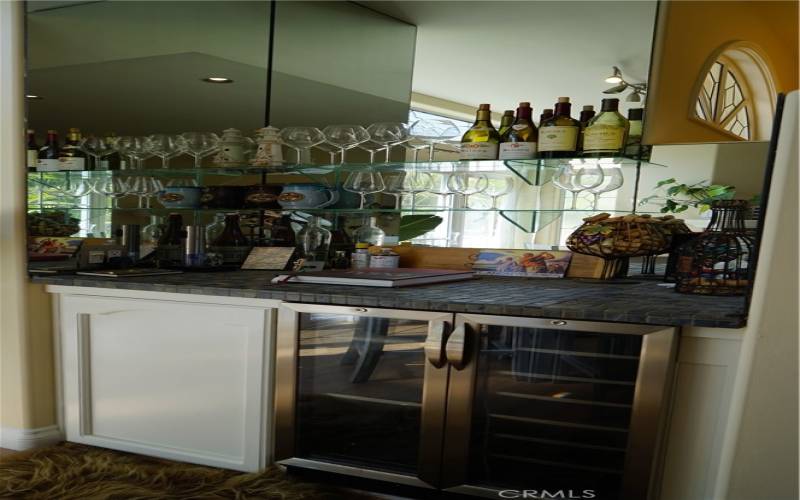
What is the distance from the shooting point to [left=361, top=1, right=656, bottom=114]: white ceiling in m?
2.09

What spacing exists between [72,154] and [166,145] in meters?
0.43

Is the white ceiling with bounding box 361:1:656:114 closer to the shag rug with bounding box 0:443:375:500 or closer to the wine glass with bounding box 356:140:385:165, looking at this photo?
the wine glass with bounding box 356:140:385:165

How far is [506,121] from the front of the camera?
2.13 meters

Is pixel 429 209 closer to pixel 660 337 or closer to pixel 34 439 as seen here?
pixel 660 337

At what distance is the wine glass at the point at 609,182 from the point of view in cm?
199

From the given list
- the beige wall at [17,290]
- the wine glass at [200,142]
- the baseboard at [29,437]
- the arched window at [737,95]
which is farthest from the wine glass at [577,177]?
the baseboard at [29,437]

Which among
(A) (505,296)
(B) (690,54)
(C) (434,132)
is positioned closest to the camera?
(A) (505,296)

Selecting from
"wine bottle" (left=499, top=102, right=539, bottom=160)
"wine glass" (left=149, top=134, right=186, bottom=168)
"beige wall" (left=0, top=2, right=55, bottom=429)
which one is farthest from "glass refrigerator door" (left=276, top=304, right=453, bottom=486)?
"wine glass" (left=149, top=134, right=186, bottom=168)

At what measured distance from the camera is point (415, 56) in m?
2.47

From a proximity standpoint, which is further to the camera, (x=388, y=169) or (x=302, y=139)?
(x=302, y=139)

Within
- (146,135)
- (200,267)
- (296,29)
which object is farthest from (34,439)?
(296,29)

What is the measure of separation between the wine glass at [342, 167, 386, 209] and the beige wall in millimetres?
1245

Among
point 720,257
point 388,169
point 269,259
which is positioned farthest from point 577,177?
point 269,259

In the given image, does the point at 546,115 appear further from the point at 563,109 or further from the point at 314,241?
the point at 314,241
